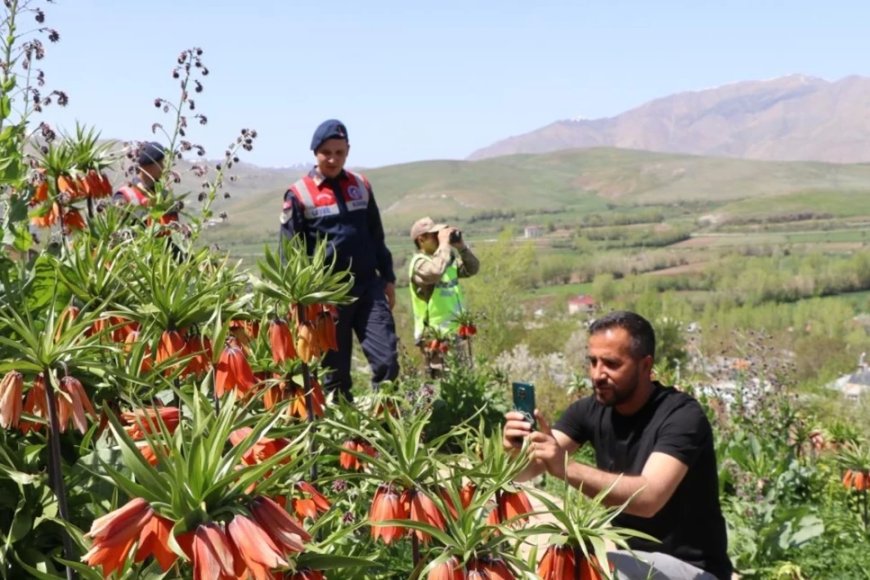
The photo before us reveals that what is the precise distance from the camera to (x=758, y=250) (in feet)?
310

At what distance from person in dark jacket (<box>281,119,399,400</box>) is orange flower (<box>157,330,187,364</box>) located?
2900 mm

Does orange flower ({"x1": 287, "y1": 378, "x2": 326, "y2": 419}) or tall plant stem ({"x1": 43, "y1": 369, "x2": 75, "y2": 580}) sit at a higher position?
tall plant stem ({"x1": 43, "y1": 369, "x2": 75, "y2": 580})

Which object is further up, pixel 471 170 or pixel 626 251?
pixel 471 170

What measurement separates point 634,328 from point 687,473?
51 cm

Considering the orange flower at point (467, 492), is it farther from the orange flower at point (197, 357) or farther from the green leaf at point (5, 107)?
the green leaf at point (5, 107)

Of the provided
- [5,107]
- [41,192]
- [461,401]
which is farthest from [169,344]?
[461,401]

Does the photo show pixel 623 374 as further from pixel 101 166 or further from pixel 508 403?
pixel 508 403

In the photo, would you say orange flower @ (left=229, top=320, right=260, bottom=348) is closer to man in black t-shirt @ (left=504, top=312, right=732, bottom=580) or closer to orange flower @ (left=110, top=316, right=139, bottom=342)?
orange flower @ (left=110, top=316, right=139, bottom=342)

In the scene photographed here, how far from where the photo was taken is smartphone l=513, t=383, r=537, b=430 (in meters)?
2.20

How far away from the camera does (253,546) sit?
0.99m

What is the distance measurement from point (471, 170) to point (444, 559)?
629ft

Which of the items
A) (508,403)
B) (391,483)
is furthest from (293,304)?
(508,403)

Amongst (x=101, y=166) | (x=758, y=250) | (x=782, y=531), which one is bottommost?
(x=758, y=250)

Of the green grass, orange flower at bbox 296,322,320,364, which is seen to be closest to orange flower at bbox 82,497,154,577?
orange flower at bbox 296,322,320,364
